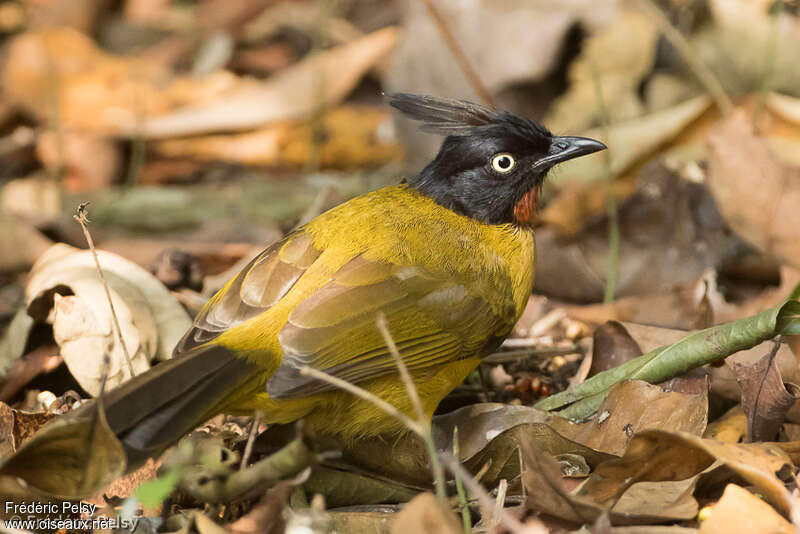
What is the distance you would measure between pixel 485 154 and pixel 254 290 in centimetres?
110

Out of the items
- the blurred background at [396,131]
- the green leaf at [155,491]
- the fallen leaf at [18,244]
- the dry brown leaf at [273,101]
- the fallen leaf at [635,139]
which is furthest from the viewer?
the dry brown leaf at [273,101]

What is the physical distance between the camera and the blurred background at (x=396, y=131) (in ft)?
14.5

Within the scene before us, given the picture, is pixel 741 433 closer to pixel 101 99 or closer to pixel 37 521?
pixel 37 521

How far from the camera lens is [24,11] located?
25.2 ft

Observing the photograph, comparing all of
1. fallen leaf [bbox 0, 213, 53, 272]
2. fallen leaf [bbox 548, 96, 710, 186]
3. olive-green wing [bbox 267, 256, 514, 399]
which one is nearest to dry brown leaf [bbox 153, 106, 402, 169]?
fallen leaf [bbox 548, 96, 710, 186]

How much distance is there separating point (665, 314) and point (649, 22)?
2.43 metres

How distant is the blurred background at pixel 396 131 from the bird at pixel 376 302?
0.76 m

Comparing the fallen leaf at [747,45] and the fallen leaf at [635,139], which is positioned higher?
the fallen leaf at [747,45]

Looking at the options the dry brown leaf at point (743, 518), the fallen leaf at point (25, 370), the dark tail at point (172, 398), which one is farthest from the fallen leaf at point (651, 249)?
the fallen leaf at point (25, 370)

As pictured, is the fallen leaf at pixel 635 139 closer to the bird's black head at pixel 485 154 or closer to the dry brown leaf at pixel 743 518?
the bird's black head at pixel 485 154

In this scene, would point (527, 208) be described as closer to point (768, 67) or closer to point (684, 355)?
point (684, 355)

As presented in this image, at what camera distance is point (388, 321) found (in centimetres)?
326

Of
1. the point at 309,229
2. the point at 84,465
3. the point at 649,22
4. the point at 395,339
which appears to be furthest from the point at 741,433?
the point at 649,22

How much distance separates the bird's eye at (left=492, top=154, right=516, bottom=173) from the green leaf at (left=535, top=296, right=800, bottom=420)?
2.98 feet
